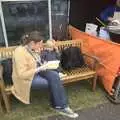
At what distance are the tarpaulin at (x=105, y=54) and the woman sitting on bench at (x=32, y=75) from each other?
0.82 metres

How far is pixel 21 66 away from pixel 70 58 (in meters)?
0.92

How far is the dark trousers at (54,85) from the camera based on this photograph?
3008mm

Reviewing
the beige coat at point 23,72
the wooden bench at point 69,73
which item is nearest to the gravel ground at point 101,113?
the wooden bench at point 69,73

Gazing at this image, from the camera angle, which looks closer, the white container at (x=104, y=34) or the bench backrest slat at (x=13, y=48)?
the bench backrest slat at (x=13, y=48)

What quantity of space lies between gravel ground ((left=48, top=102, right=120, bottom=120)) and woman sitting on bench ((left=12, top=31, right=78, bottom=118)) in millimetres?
115

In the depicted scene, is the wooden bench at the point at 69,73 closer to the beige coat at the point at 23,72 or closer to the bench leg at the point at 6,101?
the bench leg at the point at 6,101

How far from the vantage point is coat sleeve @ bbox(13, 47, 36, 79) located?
289 centimetres

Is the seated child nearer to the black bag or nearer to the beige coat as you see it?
the black bag

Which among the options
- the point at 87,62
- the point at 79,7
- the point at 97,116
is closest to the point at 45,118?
the point at 97,116

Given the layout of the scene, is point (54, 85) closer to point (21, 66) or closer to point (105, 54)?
point (21, 66)

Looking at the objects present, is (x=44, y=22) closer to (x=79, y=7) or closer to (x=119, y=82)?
(x=79, y=7)

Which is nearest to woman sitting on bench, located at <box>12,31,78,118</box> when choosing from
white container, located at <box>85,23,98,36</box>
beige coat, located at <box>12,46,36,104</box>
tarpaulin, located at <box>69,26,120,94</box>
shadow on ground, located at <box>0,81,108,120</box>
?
beige coat, located at <box>12,46,36,104</box>

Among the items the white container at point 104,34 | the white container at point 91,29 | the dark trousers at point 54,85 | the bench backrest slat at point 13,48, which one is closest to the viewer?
the dark trousers at point 54,85

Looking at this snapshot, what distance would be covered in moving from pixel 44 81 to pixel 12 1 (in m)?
1.66
